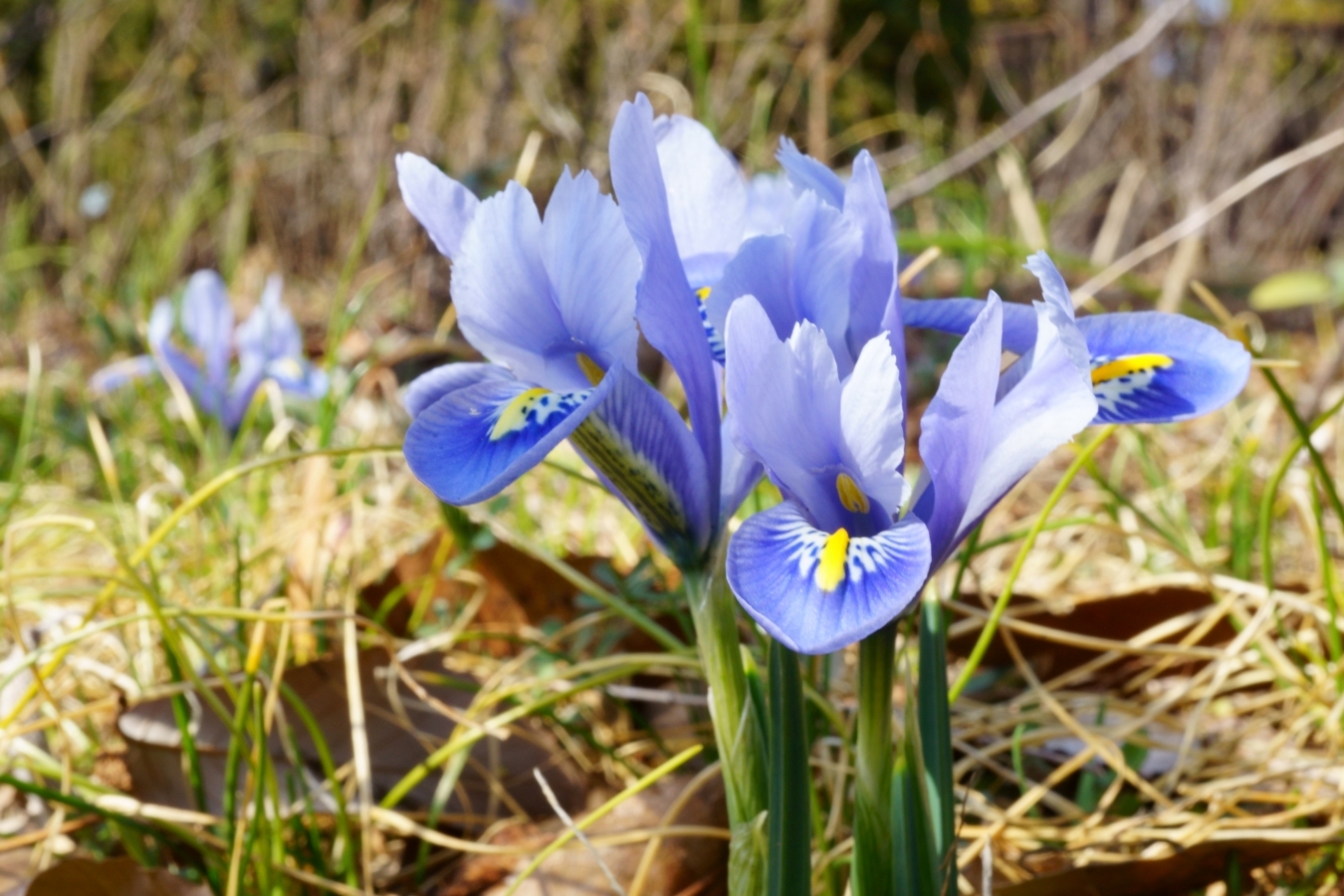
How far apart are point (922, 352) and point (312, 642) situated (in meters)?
2.12

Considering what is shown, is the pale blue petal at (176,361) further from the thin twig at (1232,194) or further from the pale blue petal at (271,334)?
the thin twig at (1232,194)

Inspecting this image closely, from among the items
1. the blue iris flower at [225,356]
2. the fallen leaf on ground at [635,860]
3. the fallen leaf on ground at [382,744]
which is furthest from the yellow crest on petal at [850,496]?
the blue iris flower at [225,356]

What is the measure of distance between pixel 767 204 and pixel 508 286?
0.24m

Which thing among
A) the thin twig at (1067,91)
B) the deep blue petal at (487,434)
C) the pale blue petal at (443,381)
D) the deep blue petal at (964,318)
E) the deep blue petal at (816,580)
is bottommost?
A: the deep blue petal at (816,580)

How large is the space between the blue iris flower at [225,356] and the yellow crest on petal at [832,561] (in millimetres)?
1908

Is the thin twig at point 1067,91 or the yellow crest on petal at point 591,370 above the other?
the thin twig at point 1067,91

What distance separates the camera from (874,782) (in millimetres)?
667

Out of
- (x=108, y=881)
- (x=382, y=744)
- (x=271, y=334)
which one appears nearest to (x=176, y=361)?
(x=271, y=334)

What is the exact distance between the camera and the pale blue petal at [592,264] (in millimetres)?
642

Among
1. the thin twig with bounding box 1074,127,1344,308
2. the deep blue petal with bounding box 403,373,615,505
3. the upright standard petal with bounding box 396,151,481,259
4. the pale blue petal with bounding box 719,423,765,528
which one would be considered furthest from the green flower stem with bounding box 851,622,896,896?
the thin twig with bounding box 1074,127,1344,308

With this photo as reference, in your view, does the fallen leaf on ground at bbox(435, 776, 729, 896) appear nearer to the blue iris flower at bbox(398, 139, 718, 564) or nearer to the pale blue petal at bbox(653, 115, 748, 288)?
the blue iris flower at bbox(398, 139, 718, 564)

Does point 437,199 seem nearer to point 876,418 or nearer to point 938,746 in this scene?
point 876,418

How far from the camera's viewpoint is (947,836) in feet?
2.41

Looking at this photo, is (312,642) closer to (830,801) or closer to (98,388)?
(830,801)
